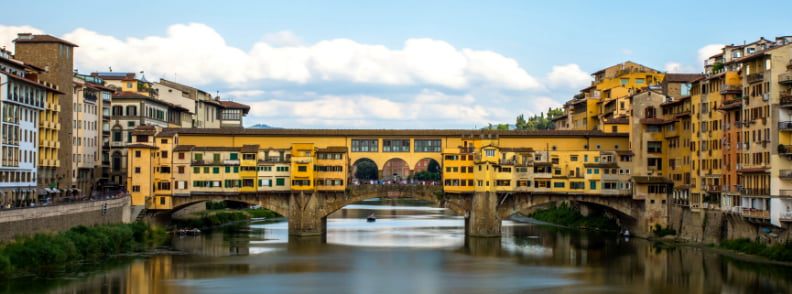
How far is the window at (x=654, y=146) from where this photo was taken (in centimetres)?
7381

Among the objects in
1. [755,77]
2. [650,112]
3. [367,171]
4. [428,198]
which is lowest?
[428,198]

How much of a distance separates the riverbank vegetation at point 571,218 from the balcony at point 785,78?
89.3 ft

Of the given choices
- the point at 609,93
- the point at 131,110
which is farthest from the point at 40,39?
the point at 609,93

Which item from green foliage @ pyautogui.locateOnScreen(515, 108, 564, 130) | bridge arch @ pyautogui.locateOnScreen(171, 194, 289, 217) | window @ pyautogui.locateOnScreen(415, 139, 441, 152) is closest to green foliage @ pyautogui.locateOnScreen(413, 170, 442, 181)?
green foliage @ pyautogui.locateOnScreen(515, 108, 564, 130)

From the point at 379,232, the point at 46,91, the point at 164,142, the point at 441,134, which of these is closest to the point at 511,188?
the point at 441,134

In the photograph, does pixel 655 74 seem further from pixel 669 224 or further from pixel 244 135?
pixel 244 135

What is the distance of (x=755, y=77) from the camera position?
57406 millimetres

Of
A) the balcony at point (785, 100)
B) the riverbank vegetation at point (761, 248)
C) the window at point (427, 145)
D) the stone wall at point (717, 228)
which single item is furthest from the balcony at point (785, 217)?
the window at point (427, 145)

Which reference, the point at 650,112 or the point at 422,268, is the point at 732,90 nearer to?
the point at 650,112

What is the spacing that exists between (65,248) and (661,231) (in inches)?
1625

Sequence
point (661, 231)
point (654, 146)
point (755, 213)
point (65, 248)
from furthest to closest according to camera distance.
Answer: point (654, 146)
point (661, 231)
point (755, 213)
point (65, 248)

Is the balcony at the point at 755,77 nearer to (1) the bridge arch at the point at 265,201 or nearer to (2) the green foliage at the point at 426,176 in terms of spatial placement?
(1) the bridge arch at the point at 265,201

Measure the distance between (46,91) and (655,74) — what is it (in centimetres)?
5658

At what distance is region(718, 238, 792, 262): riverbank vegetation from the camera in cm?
5362
